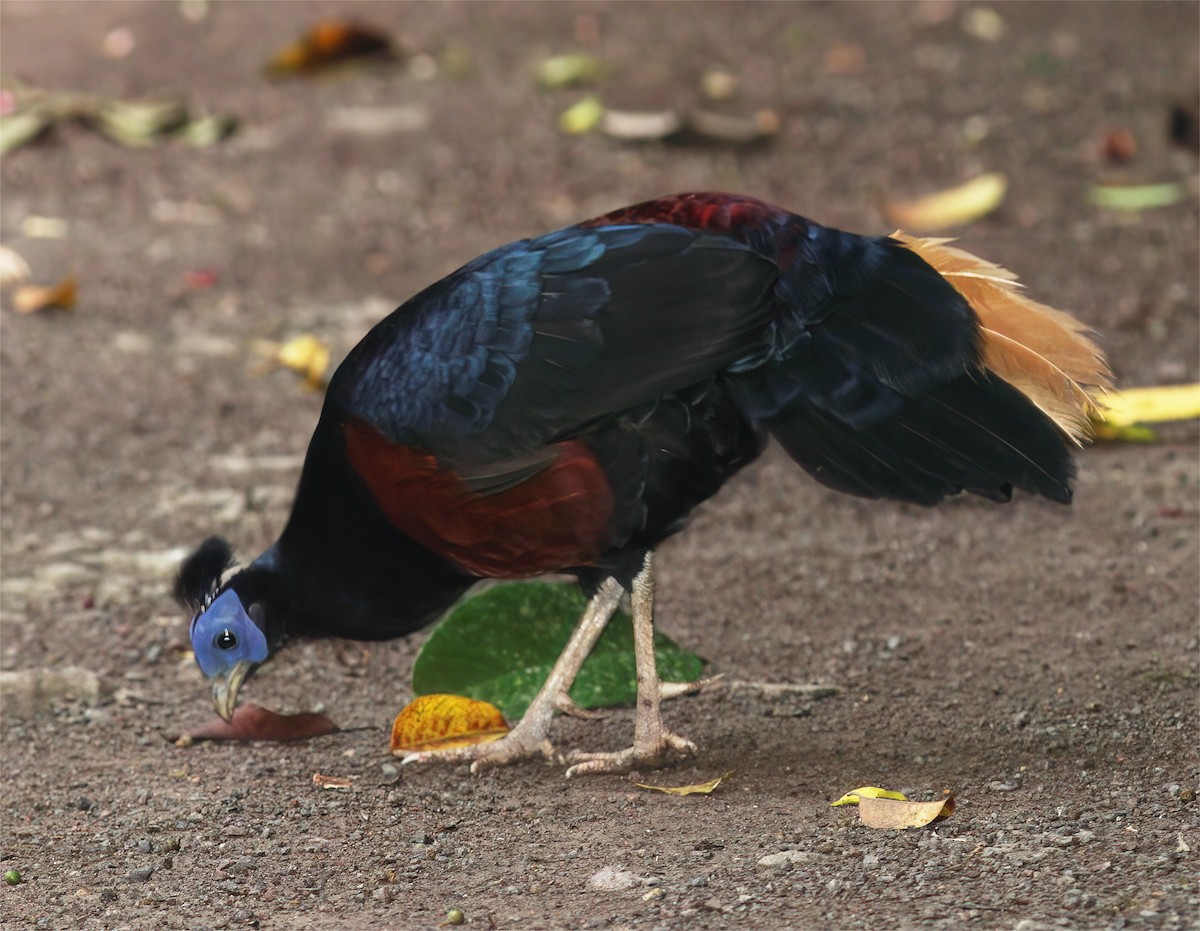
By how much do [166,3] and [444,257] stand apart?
3.80 m

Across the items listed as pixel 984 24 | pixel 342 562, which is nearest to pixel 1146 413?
pixel 342 562

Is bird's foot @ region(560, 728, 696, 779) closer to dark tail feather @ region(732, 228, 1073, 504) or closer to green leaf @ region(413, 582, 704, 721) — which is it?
green leaf @ region(413, 582, 704, 721)

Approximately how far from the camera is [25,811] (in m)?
3.37

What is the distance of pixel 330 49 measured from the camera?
8.38 m

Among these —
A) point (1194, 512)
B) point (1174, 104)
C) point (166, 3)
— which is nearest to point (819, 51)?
point (1174, 104)

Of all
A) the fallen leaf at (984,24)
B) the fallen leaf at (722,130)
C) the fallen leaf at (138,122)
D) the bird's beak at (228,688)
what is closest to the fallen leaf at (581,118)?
the fallen leaf at (722,130)

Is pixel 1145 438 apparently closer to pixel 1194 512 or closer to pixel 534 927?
pixel 1194 512

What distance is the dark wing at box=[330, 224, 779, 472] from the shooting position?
3.37m

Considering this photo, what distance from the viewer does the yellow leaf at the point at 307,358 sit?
5660mm

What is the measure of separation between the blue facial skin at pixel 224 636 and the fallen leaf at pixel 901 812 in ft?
4.82

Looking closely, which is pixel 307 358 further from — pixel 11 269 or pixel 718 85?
pixel 718 85

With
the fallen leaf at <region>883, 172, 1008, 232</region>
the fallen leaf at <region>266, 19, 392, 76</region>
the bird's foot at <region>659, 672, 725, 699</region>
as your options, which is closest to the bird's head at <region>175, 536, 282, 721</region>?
the bird's foot at <region>659, 672, 725, 699</region>

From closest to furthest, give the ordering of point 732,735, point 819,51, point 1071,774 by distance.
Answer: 1. point 1071,774
2. point 732,735
3. point 819,51

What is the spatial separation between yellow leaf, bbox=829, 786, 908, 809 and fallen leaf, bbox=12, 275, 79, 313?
422cm
